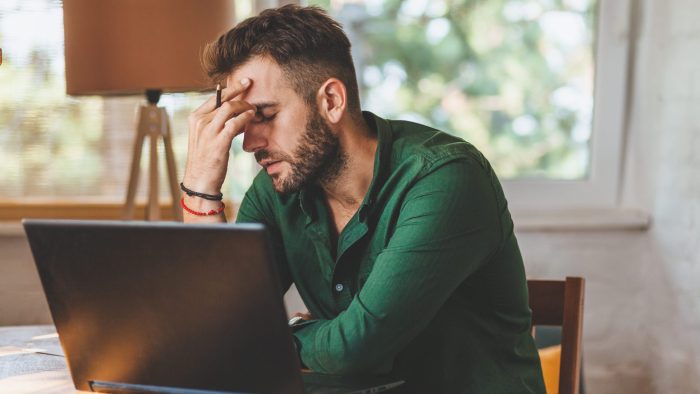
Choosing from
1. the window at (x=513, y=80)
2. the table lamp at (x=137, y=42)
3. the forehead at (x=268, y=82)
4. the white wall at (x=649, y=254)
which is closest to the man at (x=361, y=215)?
the forehead at (x=268, y=82)

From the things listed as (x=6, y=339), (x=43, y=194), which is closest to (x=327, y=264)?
(x=6, y=339)

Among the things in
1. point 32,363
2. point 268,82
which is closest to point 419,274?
point 268,82

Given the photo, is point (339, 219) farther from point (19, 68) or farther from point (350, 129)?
point (19, 68)

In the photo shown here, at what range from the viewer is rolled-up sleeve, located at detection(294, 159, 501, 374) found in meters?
1.11

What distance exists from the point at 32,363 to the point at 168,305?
19.4 inches

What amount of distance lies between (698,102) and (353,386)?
1419 mm

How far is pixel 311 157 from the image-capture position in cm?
137

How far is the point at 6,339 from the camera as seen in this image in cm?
147

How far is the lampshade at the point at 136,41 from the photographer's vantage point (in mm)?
1704

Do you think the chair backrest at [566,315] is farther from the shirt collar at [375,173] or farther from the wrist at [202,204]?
the wrist at [202,204]

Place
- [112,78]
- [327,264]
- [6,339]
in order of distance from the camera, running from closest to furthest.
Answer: [327,264] < [6,339] < [112,78]

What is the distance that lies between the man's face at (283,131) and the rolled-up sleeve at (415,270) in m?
0.20

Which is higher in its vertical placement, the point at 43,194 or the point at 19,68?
the point at 19,68

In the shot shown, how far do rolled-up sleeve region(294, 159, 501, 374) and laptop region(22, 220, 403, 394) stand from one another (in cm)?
10
